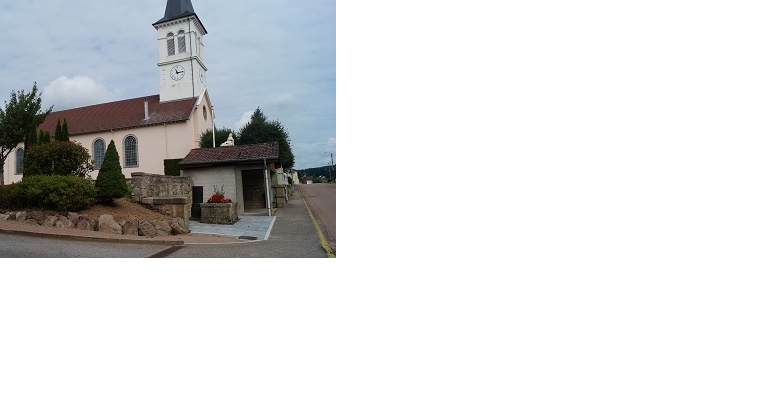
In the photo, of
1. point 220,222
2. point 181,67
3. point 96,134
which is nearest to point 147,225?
point 220,222

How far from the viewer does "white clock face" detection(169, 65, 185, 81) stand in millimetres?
2672

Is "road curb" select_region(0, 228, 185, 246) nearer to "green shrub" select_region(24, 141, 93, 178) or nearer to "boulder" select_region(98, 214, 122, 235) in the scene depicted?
"boulder" select_region(98, 214, 122, 235)

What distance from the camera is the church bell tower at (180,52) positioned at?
8.22 feet

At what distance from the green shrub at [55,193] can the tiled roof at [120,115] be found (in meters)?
0.39

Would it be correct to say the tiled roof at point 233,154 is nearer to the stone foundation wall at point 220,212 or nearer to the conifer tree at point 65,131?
the stone foundation wall at point 220,212

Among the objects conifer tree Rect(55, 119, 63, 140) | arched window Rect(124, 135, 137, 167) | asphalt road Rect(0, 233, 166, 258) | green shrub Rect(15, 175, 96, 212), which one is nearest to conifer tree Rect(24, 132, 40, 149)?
conifer tree Rect(55, 119, 63, 140)

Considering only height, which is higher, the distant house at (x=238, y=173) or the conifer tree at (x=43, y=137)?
the conifer tree at (x=43, y=137)

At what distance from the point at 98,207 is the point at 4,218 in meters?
0.52

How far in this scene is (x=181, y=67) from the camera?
2.66 metres

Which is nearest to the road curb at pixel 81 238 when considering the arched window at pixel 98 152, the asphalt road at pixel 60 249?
the asphalt road at pixel 60 249

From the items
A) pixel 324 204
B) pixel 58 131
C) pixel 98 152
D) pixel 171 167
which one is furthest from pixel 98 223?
pixel 324 204

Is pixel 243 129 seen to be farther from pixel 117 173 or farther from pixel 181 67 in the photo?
pixel 117 173

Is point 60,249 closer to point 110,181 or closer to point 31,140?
point 110,181

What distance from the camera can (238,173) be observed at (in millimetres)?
3236
